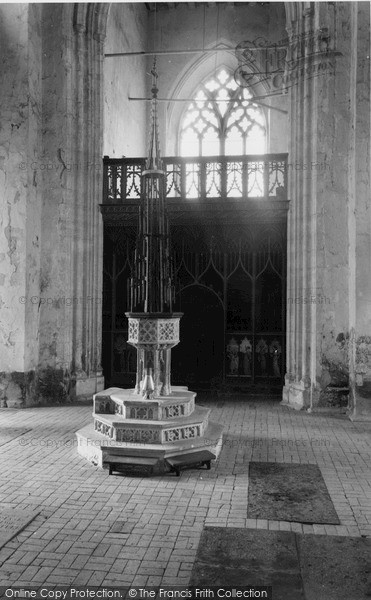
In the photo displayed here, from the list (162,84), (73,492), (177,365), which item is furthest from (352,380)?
(162,84)

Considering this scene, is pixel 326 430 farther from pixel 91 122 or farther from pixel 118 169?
pixel 91 122

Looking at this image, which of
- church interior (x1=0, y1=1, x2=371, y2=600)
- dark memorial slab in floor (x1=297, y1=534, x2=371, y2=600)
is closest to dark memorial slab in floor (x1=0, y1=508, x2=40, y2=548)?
church interior (x1=0, y1=1, x2=371, y2=600)

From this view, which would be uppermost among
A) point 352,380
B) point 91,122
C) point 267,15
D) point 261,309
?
point 267,15

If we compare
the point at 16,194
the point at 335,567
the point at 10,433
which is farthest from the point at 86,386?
the point at 335,567

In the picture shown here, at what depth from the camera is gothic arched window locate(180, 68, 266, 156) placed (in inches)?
618

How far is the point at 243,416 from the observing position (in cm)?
855

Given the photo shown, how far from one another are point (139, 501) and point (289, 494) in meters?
1.36

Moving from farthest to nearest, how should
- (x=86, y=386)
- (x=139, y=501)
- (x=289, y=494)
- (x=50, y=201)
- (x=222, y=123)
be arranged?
(x=222, y=123) < (x=86, y=386) < (x=50, y=201) < (x=289, y=494) < (x=139, y=501)

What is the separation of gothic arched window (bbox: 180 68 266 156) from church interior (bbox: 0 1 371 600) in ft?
10.6

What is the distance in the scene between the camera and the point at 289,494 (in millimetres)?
4961

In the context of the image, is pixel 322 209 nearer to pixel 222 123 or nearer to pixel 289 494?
pixel 289 494

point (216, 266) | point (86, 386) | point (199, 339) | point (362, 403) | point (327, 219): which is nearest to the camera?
point (362, 403)

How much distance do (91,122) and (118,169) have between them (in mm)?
989

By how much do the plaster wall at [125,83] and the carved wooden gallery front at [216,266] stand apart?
210 centimetres
